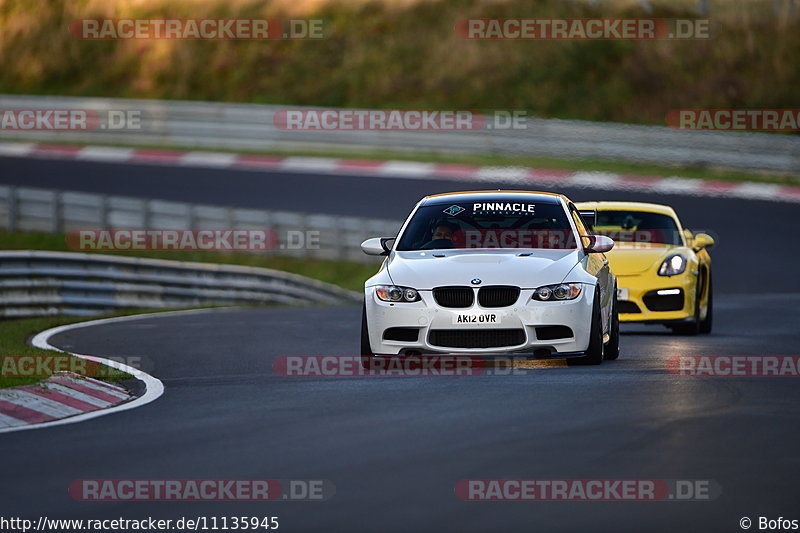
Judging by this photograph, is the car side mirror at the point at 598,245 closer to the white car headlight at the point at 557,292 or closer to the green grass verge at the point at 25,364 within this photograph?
the white car headlight at the point at 557,292

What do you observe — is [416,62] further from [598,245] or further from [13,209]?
[598,245]

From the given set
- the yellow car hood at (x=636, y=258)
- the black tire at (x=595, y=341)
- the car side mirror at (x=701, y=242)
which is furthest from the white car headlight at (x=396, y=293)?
the car side mirror at (x=701, y=242)

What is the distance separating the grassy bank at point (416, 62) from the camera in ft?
143

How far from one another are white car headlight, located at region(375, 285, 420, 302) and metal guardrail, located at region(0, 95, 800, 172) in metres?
23.9

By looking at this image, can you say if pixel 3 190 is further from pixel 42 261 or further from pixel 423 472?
pixel 423 472

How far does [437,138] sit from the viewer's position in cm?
3778

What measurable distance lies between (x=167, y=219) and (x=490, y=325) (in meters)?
17.9

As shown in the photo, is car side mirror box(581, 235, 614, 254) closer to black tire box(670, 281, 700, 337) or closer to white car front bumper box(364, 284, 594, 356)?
white car front bumper box(364, 284, 594, 356)

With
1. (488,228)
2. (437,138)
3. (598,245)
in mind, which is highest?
(437,138)

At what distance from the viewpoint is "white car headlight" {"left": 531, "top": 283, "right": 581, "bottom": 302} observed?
37.8 ft

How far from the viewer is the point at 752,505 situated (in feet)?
21.7

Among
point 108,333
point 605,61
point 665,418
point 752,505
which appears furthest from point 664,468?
point 605,61

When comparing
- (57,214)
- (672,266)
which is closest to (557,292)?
(672,266)

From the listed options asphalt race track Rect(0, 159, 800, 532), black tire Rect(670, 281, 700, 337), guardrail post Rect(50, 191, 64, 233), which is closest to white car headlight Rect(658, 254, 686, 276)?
black tire Rect(670, 281, 700, 337)
